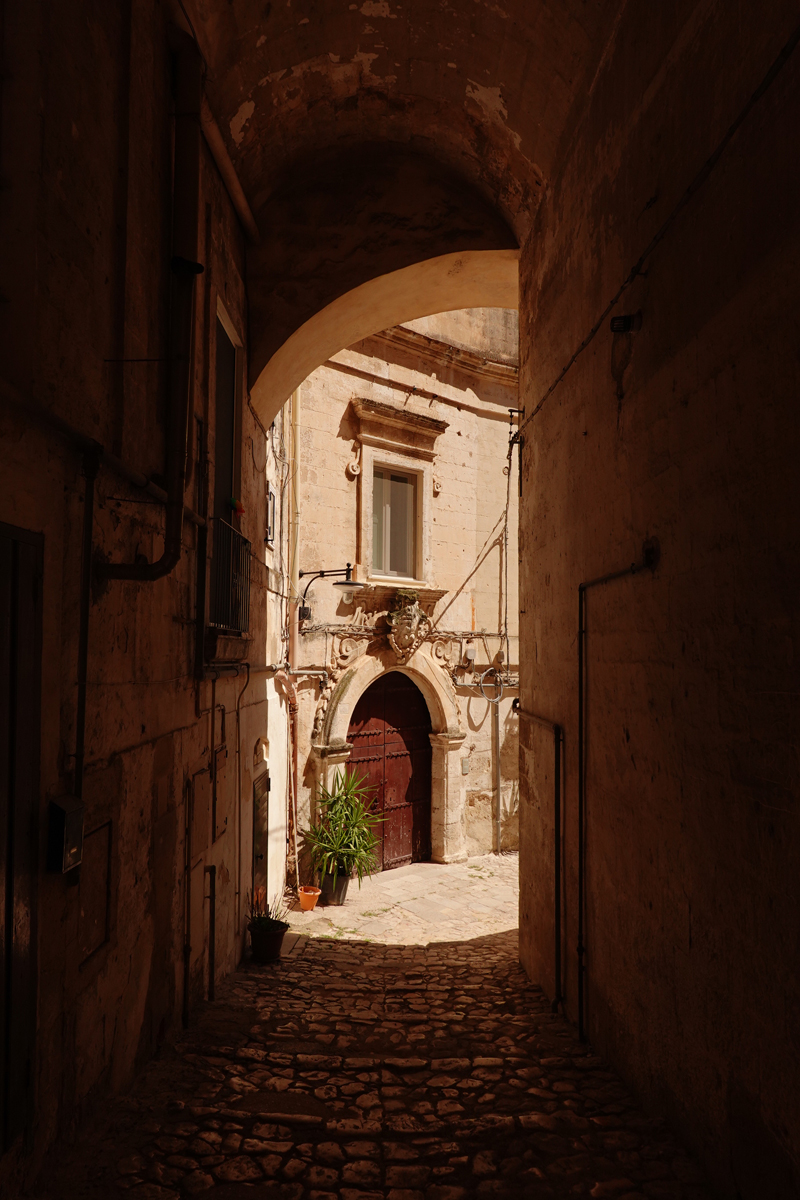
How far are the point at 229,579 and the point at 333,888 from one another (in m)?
5.21

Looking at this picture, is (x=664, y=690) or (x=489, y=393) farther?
(x=489, y=393)

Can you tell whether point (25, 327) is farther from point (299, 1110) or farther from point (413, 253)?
point (413, 253)

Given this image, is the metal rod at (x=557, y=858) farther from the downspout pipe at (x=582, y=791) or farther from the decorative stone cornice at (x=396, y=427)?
the decorative stone cornice at (x=396, y=427)

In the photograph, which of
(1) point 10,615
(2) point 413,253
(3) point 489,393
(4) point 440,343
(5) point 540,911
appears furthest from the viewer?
(3) point 489,393

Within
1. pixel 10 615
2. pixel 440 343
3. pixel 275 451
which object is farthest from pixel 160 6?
pixel 440 343

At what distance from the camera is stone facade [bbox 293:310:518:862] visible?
10.1 m

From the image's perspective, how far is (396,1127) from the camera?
10.2 ft

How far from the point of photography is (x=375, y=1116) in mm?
3213

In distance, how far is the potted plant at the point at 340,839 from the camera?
30.3 feet

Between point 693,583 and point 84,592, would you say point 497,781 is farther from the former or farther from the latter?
point 84,592

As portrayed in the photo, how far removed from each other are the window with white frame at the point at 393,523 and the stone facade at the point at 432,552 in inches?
3.8

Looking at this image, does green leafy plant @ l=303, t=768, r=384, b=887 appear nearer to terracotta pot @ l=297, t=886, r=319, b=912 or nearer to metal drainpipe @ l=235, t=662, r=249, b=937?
terracotta pot @ l=297, t=886, r=319, b=912

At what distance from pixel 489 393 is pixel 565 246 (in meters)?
7.62

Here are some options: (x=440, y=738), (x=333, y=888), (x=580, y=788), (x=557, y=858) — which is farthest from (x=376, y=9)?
(x=440, y=738)
